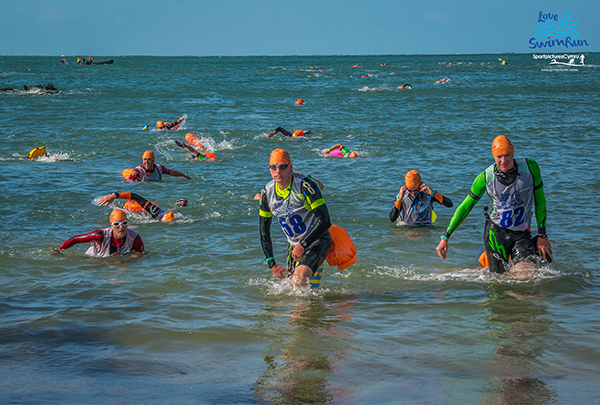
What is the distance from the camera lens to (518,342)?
5770 mm

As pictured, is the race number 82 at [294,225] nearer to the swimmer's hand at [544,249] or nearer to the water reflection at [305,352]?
the water reflection at [305,352]

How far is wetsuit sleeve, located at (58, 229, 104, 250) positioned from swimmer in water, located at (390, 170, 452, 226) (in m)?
5.04

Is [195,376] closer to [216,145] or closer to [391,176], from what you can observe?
[391,176]

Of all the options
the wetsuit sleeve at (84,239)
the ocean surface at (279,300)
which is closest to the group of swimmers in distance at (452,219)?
the ocean surface at (279,300)

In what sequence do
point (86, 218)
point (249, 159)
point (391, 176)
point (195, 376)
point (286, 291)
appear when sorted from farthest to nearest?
point (249, 159) < point (391, 176) < point (86, 218) < point (286, 291) < point (195, 376)

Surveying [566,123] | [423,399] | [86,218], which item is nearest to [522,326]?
[423,399]

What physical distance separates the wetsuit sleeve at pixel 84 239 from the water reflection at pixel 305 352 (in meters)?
3.59

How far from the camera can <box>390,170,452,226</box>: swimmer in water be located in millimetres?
10625

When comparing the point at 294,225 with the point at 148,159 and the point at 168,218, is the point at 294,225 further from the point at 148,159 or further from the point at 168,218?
the point at 148,159

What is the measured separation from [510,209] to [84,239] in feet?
20.3

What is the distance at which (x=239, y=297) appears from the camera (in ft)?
25.1

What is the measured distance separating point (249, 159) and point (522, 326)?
13614 millimetres

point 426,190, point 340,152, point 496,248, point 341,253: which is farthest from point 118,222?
point 340,152

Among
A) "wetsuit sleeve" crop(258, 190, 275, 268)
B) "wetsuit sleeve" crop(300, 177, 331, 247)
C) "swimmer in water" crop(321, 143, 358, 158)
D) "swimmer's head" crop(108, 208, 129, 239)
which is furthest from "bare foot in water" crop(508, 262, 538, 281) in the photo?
"swimmer in water" crop(321, 143, 358, 158)
